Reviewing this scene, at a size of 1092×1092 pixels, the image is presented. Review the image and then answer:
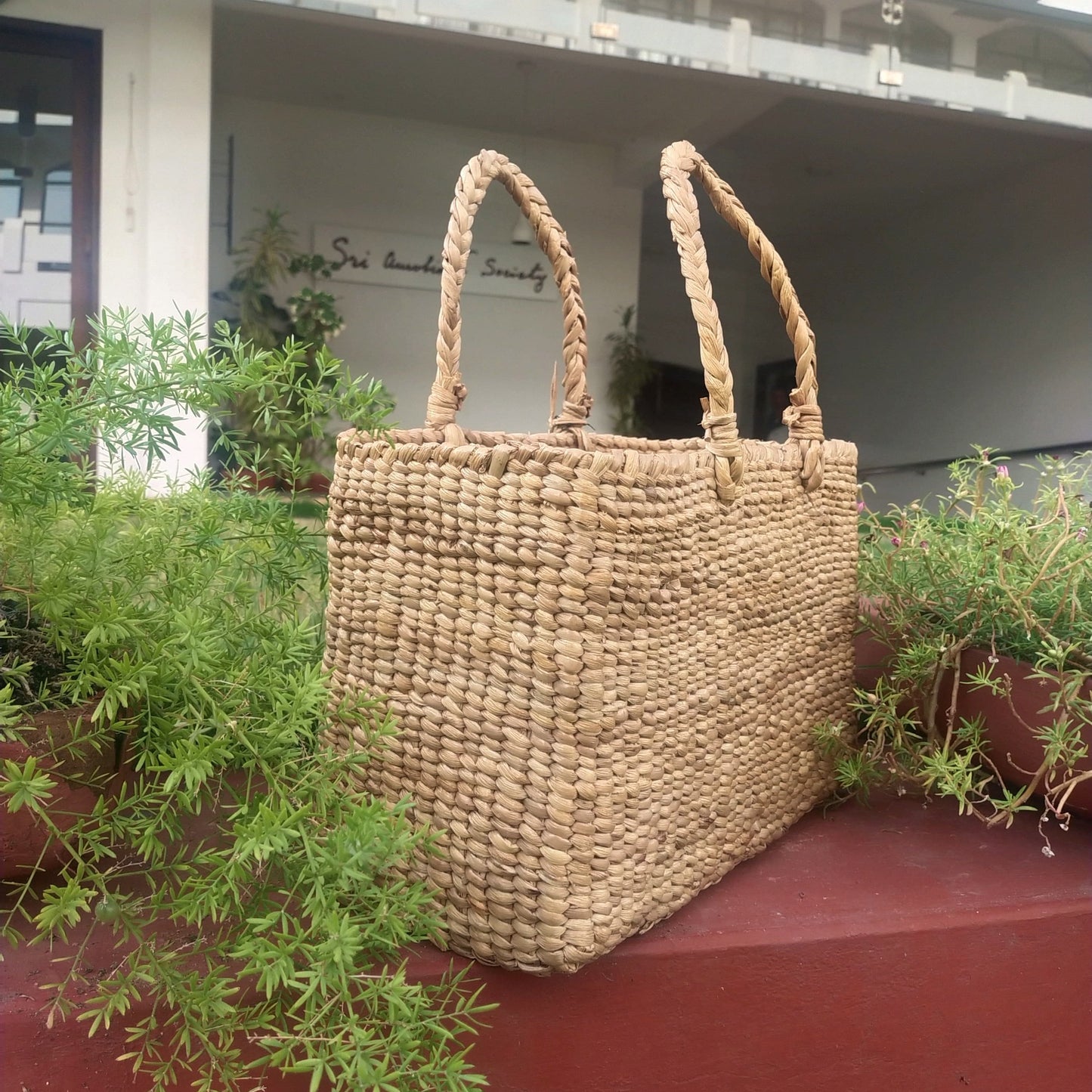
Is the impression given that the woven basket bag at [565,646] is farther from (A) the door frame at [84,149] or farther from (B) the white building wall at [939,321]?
(B) the white building wall at [939,321]

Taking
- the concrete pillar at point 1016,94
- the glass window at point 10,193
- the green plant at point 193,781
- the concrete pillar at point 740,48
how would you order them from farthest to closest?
the concrete pillar at point 1016,94 < the concrete pillar at point 740,48 < the glass window at point 10,193 < the green plant at point 193,781

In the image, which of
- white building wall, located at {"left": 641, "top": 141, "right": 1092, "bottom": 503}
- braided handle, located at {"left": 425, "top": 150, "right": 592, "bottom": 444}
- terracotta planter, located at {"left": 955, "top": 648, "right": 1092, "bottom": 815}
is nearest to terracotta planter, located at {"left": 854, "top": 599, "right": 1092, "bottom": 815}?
terracotta planter, located at {"left": 955, "top": 648, "right": 1092, "bottom": 815}

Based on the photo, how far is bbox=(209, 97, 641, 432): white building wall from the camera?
2.97 metres

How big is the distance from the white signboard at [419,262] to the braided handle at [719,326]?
2676mm

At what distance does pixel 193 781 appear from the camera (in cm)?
42

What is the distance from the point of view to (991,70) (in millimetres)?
2416

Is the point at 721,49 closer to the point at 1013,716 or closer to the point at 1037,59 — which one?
the point at 1037,59

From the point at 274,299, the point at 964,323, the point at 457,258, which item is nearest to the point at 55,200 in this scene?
the point at 274,299

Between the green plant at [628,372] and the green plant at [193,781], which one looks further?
the green plant at [628,372]

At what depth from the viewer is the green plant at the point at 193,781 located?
0.40 meters

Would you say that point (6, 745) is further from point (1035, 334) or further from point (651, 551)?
point (1035, 334)

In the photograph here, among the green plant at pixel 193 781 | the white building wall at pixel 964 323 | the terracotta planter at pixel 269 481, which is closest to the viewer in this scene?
the green plant at pixel 193 781

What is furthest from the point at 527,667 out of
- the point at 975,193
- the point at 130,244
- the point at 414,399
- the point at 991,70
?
the point at 975,193

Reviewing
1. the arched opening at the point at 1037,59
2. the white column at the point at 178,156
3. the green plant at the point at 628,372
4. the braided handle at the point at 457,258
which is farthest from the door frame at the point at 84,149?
the arched opening at the point at 1037,59
